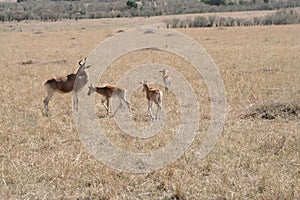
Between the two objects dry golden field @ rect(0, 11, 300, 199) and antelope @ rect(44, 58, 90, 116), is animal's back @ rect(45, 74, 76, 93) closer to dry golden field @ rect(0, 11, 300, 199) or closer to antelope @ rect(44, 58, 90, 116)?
antelope @ rect(44, 58, 90, 116)

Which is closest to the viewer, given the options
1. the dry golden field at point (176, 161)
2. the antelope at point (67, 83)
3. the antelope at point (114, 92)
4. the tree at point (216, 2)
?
the dry golden field at point (176, 161)

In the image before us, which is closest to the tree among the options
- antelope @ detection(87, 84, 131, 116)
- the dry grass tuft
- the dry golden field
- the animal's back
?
the dry golden field

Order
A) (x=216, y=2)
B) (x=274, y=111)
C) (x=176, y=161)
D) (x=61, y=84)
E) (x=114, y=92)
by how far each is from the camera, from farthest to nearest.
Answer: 1. (x=216, y=2)
2. (x=61, y=84)
3. (x=114, y=92)
4. (x=274, y=111)
5. (x=176, y=161)

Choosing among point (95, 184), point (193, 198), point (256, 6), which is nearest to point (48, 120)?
point (95, 184)

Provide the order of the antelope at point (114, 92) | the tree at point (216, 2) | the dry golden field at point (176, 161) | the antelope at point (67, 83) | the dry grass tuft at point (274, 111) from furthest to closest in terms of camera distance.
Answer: the tree at point (216, 2), the antelope at point (67, 83), the antelope at point (114, 92), the dry grass tuft at point (274, 111), the dry golden field at point (176, 161)

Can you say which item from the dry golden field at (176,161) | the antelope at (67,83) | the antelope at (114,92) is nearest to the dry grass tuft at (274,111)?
the dry golden field at (176,161)

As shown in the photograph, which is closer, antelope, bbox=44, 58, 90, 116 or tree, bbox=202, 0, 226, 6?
antelope, bbox=44, 58, 90, 116

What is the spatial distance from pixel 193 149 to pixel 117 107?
10.8 feet

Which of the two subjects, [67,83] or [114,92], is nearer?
[114,92]

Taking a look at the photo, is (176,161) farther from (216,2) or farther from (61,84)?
(216,2)

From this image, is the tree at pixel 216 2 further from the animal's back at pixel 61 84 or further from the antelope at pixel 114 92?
→ the antelope at pixel 114 92

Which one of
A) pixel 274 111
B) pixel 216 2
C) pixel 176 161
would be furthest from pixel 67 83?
pixel 216 2

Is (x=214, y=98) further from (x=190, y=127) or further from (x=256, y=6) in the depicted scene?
(x=256, y=6)

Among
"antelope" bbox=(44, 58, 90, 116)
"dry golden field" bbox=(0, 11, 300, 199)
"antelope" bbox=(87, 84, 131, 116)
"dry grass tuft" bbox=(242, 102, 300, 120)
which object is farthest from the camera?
"antelope" bbox=(44, 58, 90, 116)
